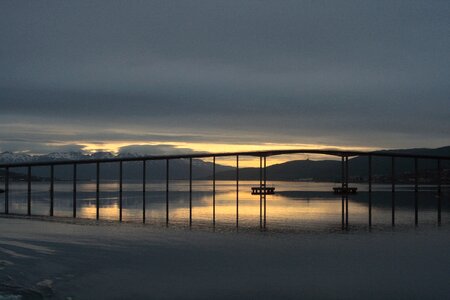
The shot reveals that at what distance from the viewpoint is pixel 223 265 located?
2227 centimetres

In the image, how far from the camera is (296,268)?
21516mm

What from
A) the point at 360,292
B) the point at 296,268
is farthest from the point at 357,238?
the point at 360,292

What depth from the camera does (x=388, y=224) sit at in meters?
40.6

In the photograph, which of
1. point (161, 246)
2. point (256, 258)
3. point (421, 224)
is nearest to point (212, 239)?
point (161, 246)

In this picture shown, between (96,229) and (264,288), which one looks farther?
(96,229)

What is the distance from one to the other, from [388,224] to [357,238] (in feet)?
33.4

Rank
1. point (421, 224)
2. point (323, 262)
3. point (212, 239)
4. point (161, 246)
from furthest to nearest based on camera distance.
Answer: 1. point (421, 224)
2. point (212, 239)
3. point (161, 246)
4. point (323, 262)

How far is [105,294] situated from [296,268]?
26.1ft

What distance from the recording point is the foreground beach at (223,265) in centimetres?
1755

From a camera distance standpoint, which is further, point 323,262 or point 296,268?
point 323,262

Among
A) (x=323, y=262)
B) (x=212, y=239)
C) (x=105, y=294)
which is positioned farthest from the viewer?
(x=212, y=239)

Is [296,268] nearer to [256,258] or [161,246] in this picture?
[256,258]

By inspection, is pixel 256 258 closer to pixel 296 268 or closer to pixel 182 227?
pixel 296 268

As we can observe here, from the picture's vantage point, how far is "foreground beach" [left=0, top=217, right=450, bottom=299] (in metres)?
17.5
